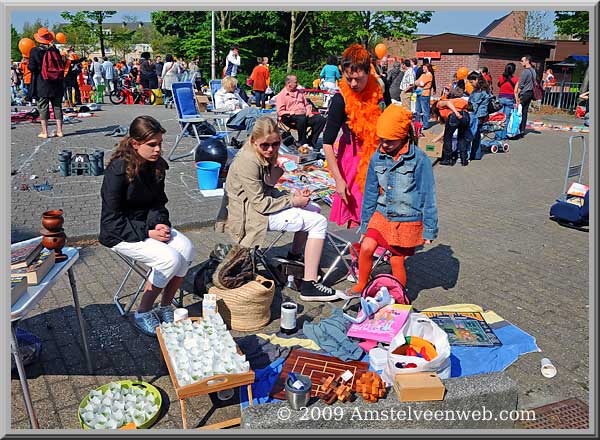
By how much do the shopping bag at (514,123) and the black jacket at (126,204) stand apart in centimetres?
1299

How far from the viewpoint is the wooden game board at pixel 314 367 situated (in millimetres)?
3242

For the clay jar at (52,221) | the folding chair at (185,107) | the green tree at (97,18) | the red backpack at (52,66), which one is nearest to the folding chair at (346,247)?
the clay jar at (52,221)

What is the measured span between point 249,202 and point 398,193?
1.24 m

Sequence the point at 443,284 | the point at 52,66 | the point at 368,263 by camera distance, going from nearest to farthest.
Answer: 1. the point at 368,263
2. the point at 443,284
3. the point at 52,66

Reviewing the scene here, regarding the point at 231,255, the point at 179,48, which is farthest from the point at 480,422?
the point at 179,48

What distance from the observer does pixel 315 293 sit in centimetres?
450

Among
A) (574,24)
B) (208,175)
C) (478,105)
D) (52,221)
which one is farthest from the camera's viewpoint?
(574,24)

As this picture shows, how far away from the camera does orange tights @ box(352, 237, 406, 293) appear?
4.24m

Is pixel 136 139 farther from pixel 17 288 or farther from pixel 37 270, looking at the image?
pixel 17 288

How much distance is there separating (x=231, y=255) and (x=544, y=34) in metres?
38.9

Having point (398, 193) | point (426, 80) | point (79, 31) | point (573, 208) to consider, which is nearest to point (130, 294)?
point (398, 193)

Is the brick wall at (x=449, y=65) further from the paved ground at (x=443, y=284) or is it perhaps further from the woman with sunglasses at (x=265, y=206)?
the woman with sunglasses at (x=265, y=206)

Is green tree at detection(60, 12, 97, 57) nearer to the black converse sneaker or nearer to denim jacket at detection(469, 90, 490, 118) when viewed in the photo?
denim jacket at detection(469, 90, 490, 118)

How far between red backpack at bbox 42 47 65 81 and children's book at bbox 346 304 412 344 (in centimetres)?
901
